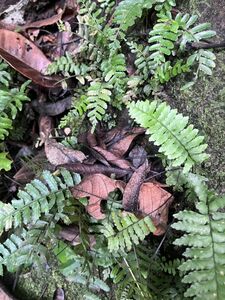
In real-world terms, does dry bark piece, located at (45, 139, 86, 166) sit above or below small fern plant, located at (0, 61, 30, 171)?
below

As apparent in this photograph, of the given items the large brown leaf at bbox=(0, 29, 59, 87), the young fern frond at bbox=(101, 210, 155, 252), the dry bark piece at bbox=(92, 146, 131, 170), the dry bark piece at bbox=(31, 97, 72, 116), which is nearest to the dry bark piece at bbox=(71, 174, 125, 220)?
the dry bark piece at bbox=(92, 146, 131, 170)

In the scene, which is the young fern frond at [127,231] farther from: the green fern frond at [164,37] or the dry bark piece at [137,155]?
the green fern frond at [164,37]

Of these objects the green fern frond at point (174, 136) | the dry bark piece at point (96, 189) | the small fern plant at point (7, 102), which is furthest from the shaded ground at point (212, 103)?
the small fern plant at point (7, 102)

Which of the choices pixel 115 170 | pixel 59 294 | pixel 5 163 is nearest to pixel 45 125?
pixel 5 163

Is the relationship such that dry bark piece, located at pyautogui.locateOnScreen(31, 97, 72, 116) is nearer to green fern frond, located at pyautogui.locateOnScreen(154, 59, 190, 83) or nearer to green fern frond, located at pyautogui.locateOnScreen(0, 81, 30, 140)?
green fern frond, located at pyautogui.locateOnScreen(0, 81, 30, 140)

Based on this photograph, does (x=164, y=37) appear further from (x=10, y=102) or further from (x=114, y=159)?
(x=10, y=102)
